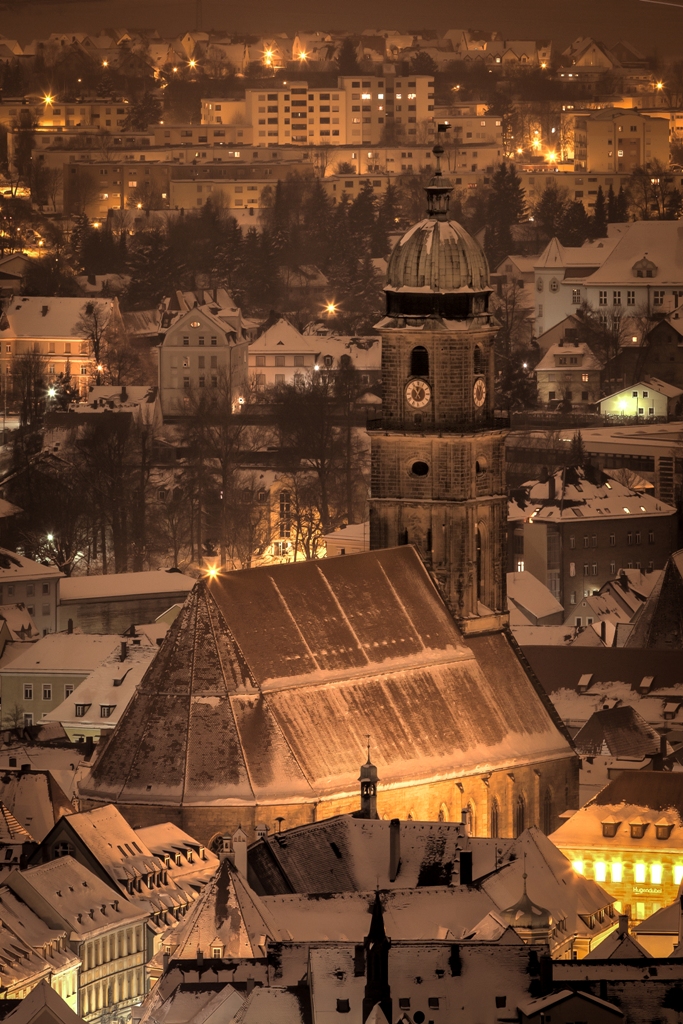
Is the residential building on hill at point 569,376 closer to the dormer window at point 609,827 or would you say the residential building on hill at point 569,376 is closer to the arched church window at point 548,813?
the arched church window at point 548,813

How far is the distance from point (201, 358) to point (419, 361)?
9211cm

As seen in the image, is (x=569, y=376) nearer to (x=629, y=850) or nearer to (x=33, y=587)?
(x=33, y=587)

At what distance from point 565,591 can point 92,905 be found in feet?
185

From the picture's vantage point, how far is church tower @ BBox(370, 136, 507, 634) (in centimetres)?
8900

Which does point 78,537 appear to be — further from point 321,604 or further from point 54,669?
point 321,604

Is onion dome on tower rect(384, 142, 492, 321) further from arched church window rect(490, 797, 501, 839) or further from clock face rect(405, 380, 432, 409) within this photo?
arched church window rect(490, 797, 501, 839)

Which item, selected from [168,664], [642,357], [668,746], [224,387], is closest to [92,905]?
[168,664]

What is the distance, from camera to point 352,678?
82.4 metres

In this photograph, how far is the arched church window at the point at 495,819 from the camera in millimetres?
84750

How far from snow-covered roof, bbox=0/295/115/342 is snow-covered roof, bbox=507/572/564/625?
2442 inches

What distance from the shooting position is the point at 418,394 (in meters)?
90.1

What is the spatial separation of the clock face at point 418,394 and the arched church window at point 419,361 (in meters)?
0.20

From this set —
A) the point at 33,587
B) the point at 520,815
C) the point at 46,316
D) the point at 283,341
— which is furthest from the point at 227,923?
the point at 46,316

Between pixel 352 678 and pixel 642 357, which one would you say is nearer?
pixel 352 678
